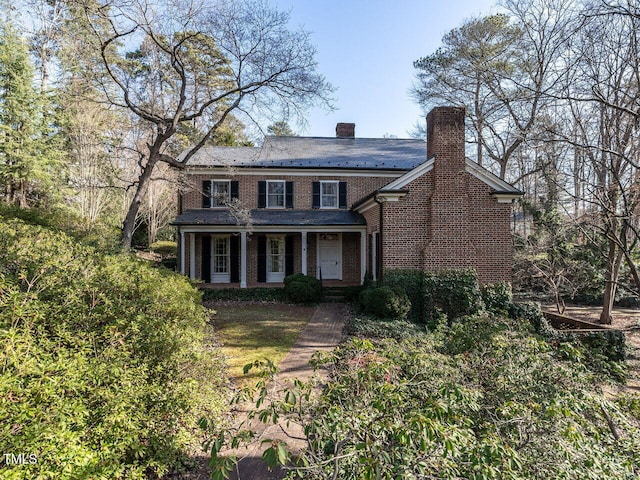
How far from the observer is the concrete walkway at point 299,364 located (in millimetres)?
3944

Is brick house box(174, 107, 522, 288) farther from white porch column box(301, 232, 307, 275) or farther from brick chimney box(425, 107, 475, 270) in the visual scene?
brick chimney box(425, 107, 475, 270)

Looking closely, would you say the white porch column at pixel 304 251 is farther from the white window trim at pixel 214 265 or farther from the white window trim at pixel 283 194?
the white window trim at pixel 214 265

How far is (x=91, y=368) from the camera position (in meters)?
3.12

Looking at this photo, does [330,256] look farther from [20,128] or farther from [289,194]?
[20,128]

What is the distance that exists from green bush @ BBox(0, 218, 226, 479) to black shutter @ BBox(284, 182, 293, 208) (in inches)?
475

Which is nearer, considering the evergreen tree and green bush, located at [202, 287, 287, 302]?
green bush, located at [202, 287, 287, 302]

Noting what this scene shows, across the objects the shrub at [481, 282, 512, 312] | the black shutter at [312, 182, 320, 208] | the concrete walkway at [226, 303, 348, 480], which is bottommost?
the concrete walkway at [226, 303, 348, 480]

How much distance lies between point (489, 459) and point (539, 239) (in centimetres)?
1630

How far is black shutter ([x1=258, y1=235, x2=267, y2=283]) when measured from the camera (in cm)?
1697

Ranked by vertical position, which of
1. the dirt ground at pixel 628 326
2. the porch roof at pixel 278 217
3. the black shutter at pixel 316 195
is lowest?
the dirt ground at pixel 628 326

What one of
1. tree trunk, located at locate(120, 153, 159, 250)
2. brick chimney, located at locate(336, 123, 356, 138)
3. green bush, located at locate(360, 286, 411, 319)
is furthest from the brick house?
tree trunk, located at locate(120, 153, 159, 250)

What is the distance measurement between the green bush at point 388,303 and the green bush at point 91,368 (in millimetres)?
6497

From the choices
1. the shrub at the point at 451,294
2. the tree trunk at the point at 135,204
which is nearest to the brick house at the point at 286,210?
the tree trunk at the point at 135,204

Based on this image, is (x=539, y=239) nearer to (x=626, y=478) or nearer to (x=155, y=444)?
(x=626, y=478)
